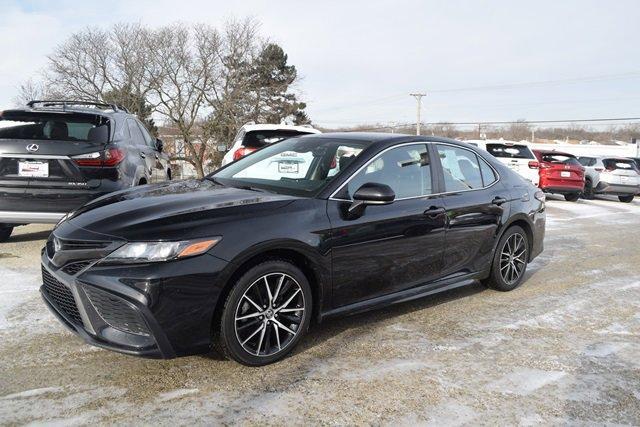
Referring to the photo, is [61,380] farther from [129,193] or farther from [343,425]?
[343,425]

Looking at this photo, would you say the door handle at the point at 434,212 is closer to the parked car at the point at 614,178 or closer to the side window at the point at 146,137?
the side window at the point at 146,137

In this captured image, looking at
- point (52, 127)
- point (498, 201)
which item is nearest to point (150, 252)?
point (498, 201)

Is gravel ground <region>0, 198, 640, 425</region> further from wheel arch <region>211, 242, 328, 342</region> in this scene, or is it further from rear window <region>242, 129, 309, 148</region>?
rear window <region>242, 129, 309, 148</region>

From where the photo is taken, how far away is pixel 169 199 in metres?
3.58

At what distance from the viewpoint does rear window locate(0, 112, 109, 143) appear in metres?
5.96

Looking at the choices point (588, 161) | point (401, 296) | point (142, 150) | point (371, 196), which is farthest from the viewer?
point (588, 161)

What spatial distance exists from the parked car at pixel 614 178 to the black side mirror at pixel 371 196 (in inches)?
657

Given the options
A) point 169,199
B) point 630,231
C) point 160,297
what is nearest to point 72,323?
point 160,297

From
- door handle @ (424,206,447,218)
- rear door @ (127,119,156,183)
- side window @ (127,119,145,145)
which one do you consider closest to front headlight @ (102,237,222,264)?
door handle @ (424,206,447,218)

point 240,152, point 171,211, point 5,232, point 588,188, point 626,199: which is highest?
point 240,152

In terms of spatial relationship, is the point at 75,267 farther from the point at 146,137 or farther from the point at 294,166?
the point at 146,137

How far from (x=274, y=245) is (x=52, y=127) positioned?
4.05m

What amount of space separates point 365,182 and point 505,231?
75.5 inches

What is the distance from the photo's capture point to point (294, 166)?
4.36m
